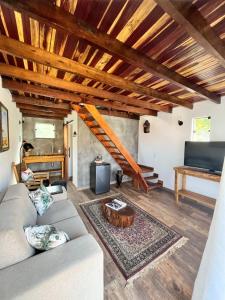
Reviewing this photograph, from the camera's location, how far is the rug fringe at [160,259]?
1.50 m

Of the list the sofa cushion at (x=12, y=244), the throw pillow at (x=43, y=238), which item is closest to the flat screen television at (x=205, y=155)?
the throw pillow at (x=43, y=238)

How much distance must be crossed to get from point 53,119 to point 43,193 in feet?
13.9

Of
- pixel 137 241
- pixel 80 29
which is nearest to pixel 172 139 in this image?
pixel 137 241

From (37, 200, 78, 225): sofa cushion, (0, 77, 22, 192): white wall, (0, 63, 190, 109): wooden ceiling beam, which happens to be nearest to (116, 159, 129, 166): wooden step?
(0, 63, 190, 109): wooden ceiling beam

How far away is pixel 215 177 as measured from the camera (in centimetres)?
272

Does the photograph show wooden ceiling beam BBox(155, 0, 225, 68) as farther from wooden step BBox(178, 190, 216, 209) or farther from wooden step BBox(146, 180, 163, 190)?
wooden step BBox(146, 180, 163, 190)

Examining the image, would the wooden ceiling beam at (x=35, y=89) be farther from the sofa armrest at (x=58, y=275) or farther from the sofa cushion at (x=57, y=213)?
the sofa armrest at (x=58, y=275)

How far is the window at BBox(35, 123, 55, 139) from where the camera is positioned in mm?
5448

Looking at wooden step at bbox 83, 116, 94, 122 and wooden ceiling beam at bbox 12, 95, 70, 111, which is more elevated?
wooden ceiling beam at bbox 12, 95, 70, 111

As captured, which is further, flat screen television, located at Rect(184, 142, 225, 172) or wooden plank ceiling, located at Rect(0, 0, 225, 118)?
flat screen television, located at Rect(184, 142, 225, 172)

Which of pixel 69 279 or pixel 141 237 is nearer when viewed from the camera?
pixel 69 279

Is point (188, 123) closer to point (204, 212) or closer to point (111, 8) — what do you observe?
point (204, 212)

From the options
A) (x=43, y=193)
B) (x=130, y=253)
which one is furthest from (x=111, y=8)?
(x=130, y=253)

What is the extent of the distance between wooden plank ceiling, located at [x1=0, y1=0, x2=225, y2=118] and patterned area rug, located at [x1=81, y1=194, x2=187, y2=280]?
7.69ft
